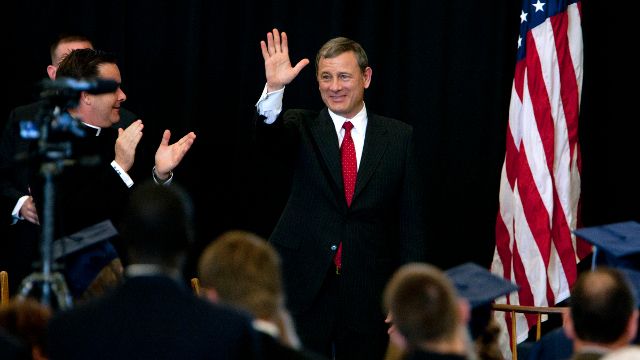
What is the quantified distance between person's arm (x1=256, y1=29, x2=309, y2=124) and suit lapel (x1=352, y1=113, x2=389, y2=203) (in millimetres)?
496

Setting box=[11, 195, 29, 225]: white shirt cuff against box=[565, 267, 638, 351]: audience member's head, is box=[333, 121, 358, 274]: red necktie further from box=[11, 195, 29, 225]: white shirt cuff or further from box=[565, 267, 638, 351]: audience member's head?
box=[565, 267, 638, 351]: audience member's head

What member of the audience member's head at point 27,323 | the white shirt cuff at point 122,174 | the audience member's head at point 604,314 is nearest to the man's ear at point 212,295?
the audience member's head at point 27,323

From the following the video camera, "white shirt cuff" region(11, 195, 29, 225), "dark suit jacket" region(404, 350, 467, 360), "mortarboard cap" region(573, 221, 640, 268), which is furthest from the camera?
"white shirt cuff" region(11, 195, 29, 225)

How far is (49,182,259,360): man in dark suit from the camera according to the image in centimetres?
303

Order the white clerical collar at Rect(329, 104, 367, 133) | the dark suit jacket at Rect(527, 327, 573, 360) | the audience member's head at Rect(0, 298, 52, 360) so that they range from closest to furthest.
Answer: the audience member's head at Rect(0, 298, 52, 360), the dark suit jacket at Rect(527, 327, 573, 360), the white clerical collar at Rect(329, 104, 367, 133)

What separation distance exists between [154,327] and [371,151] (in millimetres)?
2816

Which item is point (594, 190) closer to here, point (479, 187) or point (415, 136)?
point (479, 187)

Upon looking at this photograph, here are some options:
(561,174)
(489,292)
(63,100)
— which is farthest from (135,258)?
(561,174)

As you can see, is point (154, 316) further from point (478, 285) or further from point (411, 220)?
point (411, 220)

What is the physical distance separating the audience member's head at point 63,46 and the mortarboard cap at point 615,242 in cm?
306

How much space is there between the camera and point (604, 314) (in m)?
3.34

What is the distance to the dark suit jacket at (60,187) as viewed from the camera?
16.2 ft

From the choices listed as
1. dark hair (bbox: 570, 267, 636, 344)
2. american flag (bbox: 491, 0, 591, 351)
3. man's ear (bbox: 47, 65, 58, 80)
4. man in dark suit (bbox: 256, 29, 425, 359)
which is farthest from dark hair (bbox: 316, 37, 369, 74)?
dark hair (bbox: 570, 267, 636, 344)

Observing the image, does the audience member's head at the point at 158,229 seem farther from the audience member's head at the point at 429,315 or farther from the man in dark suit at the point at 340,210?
the man in dark suit at the point at 340,210
